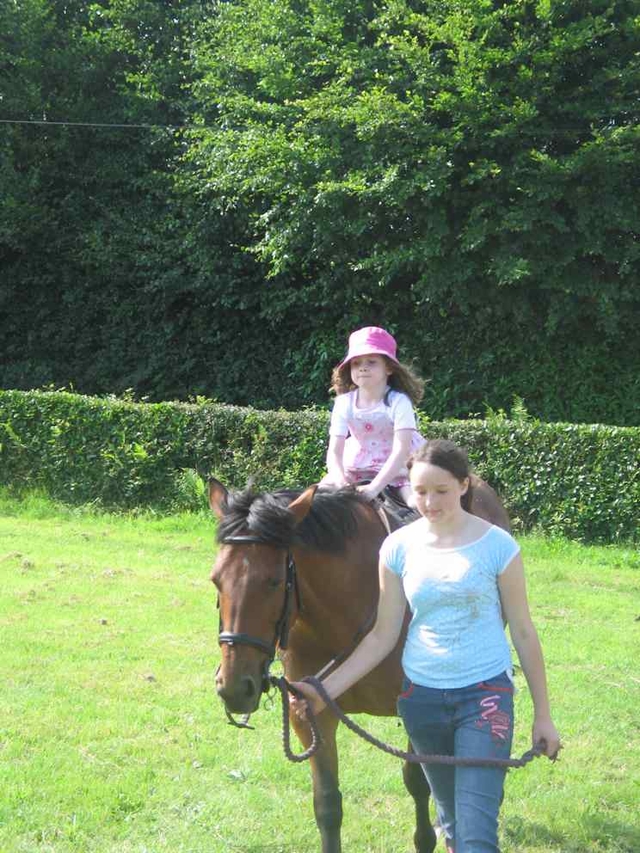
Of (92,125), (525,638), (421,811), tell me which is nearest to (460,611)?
(525,638)

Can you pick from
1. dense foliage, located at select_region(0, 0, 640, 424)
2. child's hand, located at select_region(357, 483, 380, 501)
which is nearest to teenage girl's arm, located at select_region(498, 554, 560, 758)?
child's hand, located at select_region(357, 483, 380, 501)

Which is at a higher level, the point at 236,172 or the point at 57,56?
the point at 57,56

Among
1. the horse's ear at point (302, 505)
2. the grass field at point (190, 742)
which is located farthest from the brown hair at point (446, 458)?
the grass field at point (190, 742)

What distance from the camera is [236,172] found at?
17.4 meters

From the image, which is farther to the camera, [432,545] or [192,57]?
[192,57]

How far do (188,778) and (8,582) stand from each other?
16.1 feet

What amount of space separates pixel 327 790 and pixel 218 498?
1383mm

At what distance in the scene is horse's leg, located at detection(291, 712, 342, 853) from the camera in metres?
3.95

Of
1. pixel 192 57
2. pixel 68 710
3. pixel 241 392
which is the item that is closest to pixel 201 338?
pixel 241 392

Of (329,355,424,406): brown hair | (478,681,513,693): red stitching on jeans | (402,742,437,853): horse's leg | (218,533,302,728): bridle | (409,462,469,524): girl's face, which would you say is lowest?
(402,742,437,853): horse's leg

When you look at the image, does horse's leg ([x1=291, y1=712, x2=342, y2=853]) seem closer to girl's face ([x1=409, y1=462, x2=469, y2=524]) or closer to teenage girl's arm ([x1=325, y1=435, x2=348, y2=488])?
girl's face ([x1=409, y1=462, x2=469, y2=524])

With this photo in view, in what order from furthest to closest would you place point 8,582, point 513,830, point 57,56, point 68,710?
point 57,56 < point 8,582 < point 68,710 < point 513,830

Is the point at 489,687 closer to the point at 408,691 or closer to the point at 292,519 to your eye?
the point at 408,691

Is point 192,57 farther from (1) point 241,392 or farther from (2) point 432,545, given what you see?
(2) point 432,545
